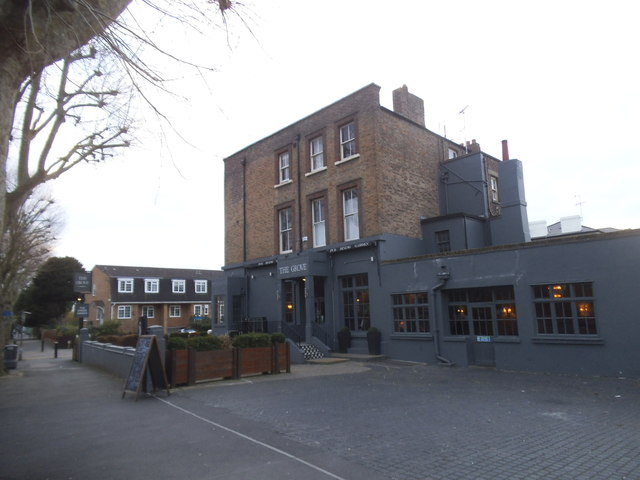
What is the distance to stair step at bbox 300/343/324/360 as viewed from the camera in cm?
1838

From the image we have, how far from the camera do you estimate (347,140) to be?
20797 millimetres

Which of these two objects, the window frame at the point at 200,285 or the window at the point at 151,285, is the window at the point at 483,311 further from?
the window frame at the point at 200,285

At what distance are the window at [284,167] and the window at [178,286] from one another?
31327 millimetres

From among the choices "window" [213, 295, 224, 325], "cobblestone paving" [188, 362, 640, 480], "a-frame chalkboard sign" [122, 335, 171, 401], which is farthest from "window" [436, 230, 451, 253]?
"a-frame chalkboard sign" [122, 335, 171, 401]

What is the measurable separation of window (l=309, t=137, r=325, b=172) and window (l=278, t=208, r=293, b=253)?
2.78 meters

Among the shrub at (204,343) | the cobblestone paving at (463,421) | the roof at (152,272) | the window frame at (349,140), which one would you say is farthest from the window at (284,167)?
the roof at (152,272)

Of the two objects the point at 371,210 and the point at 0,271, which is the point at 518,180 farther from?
the point at 0,271

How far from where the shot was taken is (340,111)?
2109 centimetres

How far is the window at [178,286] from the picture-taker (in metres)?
50.6

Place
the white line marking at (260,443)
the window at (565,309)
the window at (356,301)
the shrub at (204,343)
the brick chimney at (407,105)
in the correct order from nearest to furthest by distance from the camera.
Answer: the white line marking at (260,443) < the shrub at (204,343) < the window at (565,309) < the window at (356,301) < the brick chimney at (407,105)

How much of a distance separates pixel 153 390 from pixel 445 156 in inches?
712

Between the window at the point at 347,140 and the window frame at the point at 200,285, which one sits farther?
the window frame at the point at 200,285

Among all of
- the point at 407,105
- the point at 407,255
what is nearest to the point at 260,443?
the point at 407,255

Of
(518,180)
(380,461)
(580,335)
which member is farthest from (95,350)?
(518,180)
